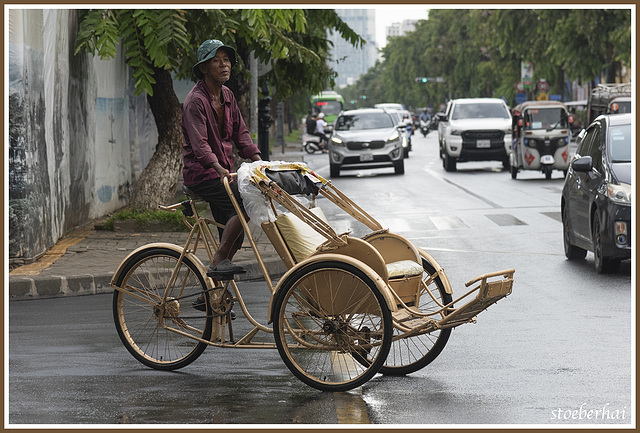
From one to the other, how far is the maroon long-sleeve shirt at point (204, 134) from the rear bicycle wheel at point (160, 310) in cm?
58

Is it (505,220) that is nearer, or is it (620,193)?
(620,193)

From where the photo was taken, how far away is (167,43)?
1276cm

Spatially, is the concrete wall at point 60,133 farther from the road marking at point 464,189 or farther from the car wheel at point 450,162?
the car wheel at point 450,162

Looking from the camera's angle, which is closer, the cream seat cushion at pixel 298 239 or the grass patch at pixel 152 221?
the cream seat cushion at pixel 298 239

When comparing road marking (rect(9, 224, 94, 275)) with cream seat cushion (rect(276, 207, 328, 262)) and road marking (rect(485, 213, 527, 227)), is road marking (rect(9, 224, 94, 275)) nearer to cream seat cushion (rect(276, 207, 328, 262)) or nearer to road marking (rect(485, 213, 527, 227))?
cream seat cushion (rect(276, 207, 328, 262))

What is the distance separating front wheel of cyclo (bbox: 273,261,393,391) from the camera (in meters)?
5.77

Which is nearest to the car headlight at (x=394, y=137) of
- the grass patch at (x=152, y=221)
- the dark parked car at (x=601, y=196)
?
the grass patch at (x=152, y=221)

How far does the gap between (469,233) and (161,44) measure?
5022 mm

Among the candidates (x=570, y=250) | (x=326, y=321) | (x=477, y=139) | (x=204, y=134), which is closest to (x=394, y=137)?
(x=477, y=139)

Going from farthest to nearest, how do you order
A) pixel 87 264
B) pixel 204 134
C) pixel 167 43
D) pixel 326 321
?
pixel 167 43
pixel 87 264
pixel 204 134
pixel 326 321

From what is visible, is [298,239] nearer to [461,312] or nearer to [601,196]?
[461,312]

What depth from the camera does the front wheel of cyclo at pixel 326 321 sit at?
5.77 m

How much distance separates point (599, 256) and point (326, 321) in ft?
18.1

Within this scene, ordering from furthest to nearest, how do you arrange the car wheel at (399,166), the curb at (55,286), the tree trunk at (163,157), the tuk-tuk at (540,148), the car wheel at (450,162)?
the car wheel at (450,162)
the car wheel at (399,166)
the tuk-tuk at (540,148)
the tree trunk at (163,157)
the curb at (55,286)
